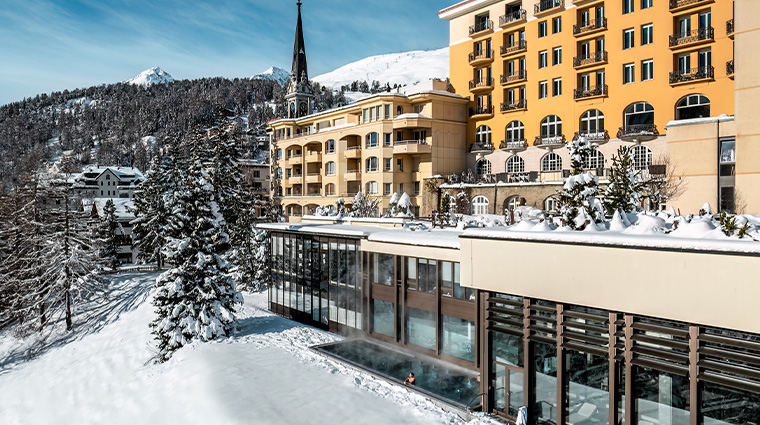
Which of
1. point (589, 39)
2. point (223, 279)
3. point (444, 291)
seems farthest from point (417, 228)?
point (589, 39)

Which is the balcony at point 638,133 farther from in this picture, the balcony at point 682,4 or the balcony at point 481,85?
the balcony at point 481,85

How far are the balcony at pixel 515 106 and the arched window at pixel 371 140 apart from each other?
13.2 meters

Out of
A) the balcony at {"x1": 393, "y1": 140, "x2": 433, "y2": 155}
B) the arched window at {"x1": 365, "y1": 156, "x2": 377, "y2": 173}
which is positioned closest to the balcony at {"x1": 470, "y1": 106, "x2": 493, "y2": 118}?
the balcony at {"x1": 393, "y1": 140, "x2": 433, "y2": 155}

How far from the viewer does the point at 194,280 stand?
3000 cm

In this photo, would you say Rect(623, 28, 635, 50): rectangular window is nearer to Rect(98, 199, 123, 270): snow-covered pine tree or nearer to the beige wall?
the beige wall

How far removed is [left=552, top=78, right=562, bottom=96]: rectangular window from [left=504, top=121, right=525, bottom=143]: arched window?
163 inches

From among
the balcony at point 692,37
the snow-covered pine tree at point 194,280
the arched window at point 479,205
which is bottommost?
the snow-covered pine tree at point 194,280

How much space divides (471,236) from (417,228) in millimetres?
9462

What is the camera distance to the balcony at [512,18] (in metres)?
46.2

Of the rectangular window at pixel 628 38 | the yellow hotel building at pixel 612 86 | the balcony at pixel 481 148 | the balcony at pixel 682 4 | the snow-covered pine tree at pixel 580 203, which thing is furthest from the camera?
the balcony at pixel 481 148

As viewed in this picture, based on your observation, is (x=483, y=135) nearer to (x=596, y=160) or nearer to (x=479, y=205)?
(x=479, y=205)

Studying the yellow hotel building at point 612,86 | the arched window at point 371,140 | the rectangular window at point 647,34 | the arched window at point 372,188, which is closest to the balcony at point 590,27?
the yellow hotel building at point 612,86

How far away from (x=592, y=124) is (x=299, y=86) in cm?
4303

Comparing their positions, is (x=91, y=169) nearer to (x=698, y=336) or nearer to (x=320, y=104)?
(x=320, y=104)
